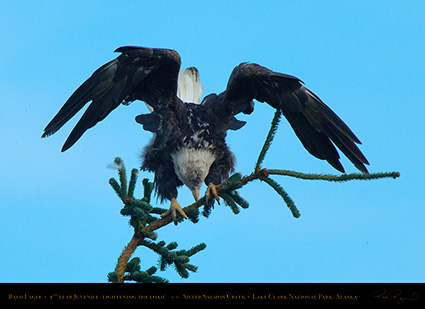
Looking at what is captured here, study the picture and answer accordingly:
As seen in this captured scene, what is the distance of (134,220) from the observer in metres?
4.31

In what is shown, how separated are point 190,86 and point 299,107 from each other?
206 cm

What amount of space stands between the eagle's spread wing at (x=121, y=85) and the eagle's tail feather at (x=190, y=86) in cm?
98

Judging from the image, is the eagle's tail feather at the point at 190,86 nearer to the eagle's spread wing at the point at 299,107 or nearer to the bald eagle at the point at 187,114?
the bald eagle at the point at 187,114

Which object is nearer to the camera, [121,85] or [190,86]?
[121,85]

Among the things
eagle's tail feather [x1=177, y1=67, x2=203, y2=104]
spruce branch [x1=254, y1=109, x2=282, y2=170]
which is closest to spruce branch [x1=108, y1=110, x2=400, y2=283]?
spruce branch [x1=254, y1=109, x2=282, y2=170]

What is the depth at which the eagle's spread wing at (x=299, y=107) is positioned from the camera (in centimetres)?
595

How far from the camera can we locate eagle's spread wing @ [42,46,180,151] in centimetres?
599

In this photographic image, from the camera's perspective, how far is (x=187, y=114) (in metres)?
6.80
